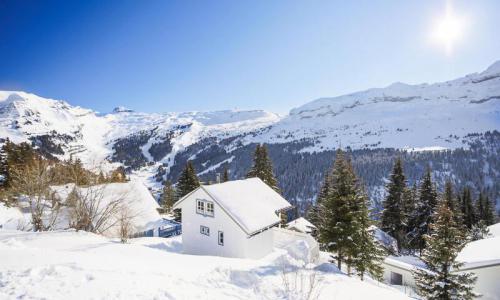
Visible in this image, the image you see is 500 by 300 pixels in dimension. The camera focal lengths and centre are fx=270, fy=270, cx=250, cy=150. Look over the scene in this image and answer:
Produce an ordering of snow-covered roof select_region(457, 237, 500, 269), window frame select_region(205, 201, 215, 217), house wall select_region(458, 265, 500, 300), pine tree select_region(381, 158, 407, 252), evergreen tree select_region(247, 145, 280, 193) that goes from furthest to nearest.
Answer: pine tree select_region(381, 158, 407, 252), evergreen tree select_region(247, 145, 280, 193), window frame select_region(205, 201, 215, 217), house wall select_region(458, 265, 500, 300), snow-covered roof select_region(457, 237, 500, 269)

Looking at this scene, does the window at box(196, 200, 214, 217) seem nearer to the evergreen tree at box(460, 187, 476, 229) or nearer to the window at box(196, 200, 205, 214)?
the window at box(196, 200, 205, 214)

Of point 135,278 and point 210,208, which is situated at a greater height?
point 135,278

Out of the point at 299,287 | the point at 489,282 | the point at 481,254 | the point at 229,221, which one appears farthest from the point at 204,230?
the point at 481,254

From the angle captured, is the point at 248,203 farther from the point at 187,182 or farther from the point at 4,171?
the point at 4,171

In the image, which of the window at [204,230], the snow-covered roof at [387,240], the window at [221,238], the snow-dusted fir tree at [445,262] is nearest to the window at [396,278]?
the snow-covered roof at [387,240]

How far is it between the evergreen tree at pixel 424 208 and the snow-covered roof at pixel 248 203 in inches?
985

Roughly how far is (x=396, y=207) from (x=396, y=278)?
1393cm

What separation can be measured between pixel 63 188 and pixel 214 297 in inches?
1100

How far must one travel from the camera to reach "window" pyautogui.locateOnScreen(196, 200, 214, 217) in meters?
25.1

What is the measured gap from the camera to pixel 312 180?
177625mm

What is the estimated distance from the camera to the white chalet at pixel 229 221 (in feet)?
75.8

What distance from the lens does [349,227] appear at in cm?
2197

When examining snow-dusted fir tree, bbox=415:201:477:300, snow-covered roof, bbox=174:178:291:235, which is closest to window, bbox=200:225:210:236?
snow-covered roof, bbox=174:178:291:235

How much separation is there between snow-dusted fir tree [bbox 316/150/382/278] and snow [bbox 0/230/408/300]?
306 inches
